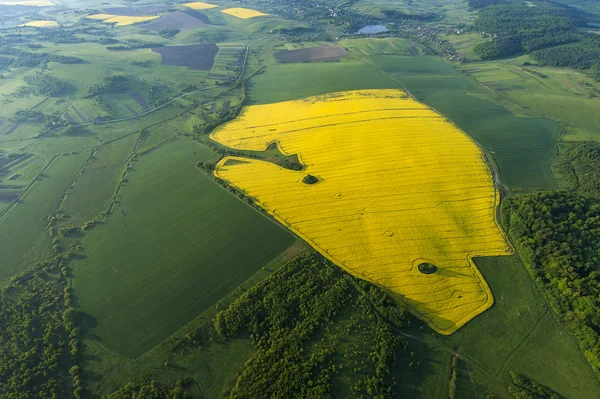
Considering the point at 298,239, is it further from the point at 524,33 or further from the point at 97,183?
the point at 524,33

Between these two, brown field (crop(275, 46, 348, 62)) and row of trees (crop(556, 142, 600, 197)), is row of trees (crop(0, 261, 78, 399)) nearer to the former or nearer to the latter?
row of trees (crop(556, 142, 600, 197))

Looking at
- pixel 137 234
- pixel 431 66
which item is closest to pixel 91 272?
pixel 137 234

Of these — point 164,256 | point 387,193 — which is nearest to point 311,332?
point 164,256

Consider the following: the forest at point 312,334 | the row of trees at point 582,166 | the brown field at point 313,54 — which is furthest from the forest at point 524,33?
the forest at point 312,334

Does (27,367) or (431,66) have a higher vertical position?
(431,66)

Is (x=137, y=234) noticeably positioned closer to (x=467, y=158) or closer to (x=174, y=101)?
(x=174, y=101)
